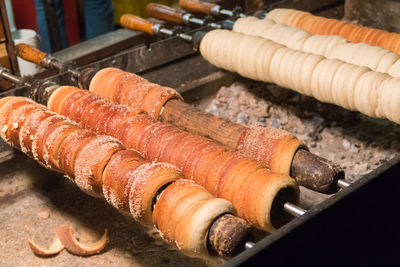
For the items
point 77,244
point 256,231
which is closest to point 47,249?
point 77,244

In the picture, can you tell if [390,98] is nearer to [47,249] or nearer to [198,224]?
[198,224]

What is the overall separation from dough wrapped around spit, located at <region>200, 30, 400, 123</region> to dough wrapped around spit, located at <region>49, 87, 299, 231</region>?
75 centimetres

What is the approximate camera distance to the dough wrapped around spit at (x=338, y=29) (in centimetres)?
262

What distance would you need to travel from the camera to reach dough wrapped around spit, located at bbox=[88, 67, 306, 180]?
1686 mm

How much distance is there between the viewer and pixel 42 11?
188 inches

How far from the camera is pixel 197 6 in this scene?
312 centimetres

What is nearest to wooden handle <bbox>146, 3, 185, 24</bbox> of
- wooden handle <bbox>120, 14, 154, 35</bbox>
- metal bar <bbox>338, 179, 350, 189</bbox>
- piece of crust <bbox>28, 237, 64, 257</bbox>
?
wooden handle <bbox>120, 14, 154, 35</bbox>

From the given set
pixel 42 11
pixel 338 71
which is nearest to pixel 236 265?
pixel 338 71

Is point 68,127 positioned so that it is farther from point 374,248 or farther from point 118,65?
point 374,248

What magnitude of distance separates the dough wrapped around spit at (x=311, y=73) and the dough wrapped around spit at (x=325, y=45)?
0.48 feet

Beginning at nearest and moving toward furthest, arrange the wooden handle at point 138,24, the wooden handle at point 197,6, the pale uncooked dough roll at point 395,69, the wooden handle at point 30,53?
the pale uncooked dough roll at point 395,69, the wooden handle at point 30,53, the wooden handle at point 138,24, the wooden handle at point 197,6

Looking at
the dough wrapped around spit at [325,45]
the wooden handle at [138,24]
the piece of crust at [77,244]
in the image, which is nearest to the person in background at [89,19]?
the wooden handle at [138,24]

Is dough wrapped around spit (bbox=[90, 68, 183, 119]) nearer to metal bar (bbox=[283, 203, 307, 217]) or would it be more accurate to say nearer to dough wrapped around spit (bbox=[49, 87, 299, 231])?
dough wrapped around spit (bbox=[49, 87, 299, 231])

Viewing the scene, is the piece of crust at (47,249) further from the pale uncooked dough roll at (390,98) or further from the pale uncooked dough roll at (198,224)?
the pale uncooked dough roll at (390,98)
